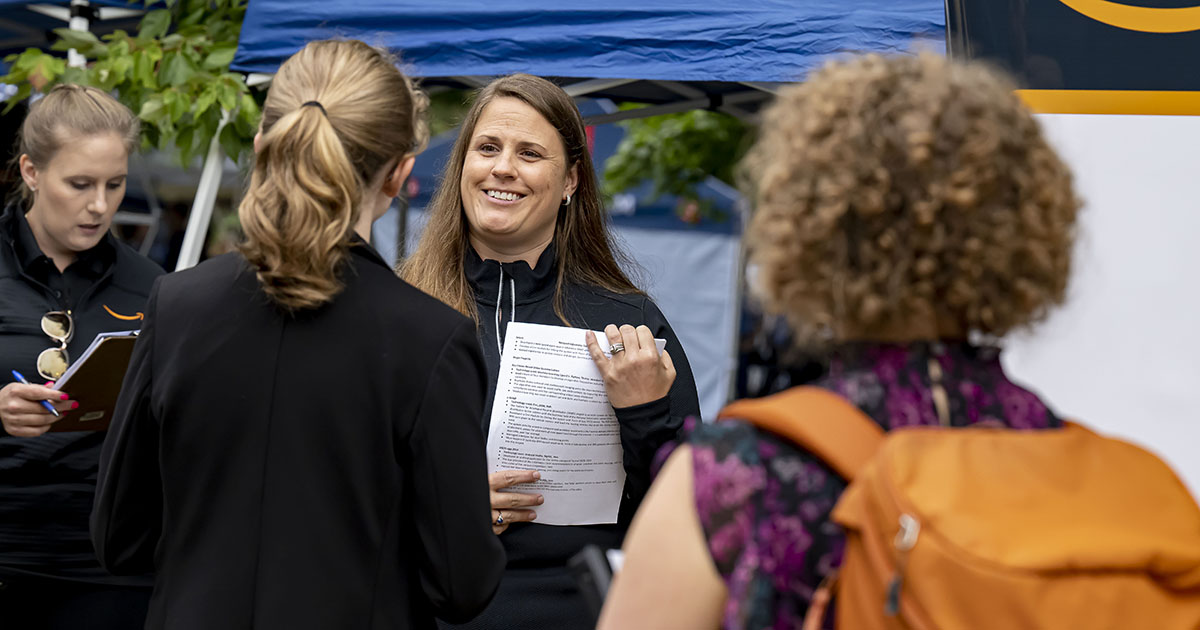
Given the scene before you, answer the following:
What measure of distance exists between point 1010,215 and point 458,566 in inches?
34.2

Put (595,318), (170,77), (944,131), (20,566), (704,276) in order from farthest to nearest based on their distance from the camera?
1. (704,276)
2. (170,77)
3. (20,566)
4. (595,318)
5. (944,131)

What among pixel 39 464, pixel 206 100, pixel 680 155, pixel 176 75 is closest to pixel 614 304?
pixel 39 464

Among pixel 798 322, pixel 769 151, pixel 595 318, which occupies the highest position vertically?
pixel 769 151

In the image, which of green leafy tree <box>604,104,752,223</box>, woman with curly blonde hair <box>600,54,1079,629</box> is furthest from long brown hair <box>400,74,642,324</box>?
green leafy tree <box>604,104,752,223</box>

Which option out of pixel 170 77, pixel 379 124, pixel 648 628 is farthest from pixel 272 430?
pixel 170 77

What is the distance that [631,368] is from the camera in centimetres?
202

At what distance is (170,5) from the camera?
375cm

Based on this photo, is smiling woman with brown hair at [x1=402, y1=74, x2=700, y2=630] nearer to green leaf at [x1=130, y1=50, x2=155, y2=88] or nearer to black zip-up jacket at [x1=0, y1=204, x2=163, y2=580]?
black zip-up jacket at [x1=0, y1=204, x2=163, y2=580]

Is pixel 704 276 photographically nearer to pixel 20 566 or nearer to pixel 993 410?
pixel 20 566

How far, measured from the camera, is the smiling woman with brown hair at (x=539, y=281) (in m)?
2.04

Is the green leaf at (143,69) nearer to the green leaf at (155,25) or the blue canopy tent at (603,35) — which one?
the green leaf at (155,25)

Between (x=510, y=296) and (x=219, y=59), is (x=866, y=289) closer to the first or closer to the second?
(x=510, y=296)

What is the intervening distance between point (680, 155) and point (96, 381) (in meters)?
5.81

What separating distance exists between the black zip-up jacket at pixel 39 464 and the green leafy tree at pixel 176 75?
1.07 metres
